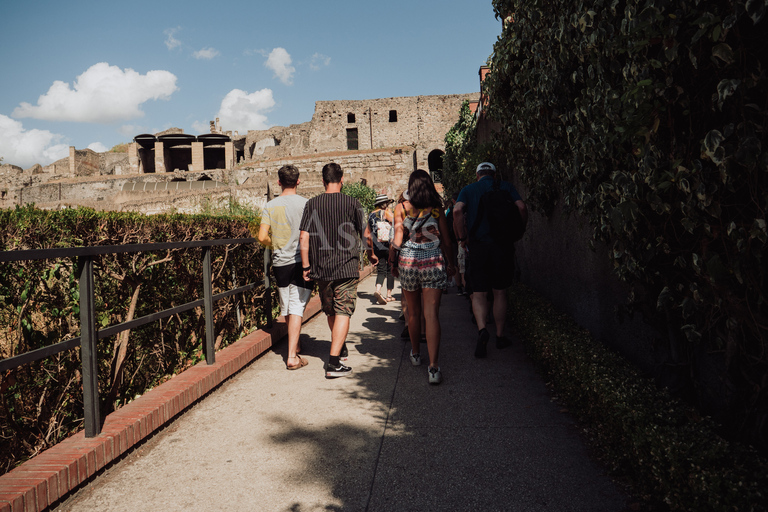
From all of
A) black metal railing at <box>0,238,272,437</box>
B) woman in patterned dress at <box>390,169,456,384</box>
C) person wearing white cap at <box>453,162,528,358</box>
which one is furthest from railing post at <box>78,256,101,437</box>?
person wearing white cap at <box>453,162,528,358</box>

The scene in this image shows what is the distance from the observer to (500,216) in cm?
500

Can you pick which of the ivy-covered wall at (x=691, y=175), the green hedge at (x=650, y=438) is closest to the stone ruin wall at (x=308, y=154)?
the green hedge at (x=650, y=438)

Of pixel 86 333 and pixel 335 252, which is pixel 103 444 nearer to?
pixel 86 333

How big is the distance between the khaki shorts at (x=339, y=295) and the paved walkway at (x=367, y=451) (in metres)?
0.56

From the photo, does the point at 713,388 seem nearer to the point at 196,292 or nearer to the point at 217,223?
the point at 196,292

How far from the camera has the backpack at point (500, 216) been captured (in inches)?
197

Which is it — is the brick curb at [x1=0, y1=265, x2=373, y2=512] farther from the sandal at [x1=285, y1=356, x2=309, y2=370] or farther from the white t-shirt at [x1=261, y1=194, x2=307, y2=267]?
the white t-shirt at [x1=261, y1=194, x2=307, y2=267]

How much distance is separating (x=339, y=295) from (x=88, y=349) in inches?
79.9

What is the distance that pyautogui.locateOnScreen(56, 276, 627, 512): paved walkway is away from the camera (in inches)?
93.7

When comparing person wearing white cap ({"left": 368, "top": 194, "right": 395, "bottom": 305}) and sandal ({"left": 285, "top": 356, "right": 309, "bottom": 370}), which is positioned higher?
person wearing white cap ({"left": 368, "top": 194, "right": 395, "bottom": 305})

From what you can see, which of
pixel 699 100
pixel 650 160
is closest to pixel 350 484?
pixel 650 160

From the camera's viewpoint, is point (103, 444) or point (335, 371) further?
point (335, 371)

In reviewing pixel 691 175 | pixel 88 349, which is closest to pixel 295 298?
pixel 88 349

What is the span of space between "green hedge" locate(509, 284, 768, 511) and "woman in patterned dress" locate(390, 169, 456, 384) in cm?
91
